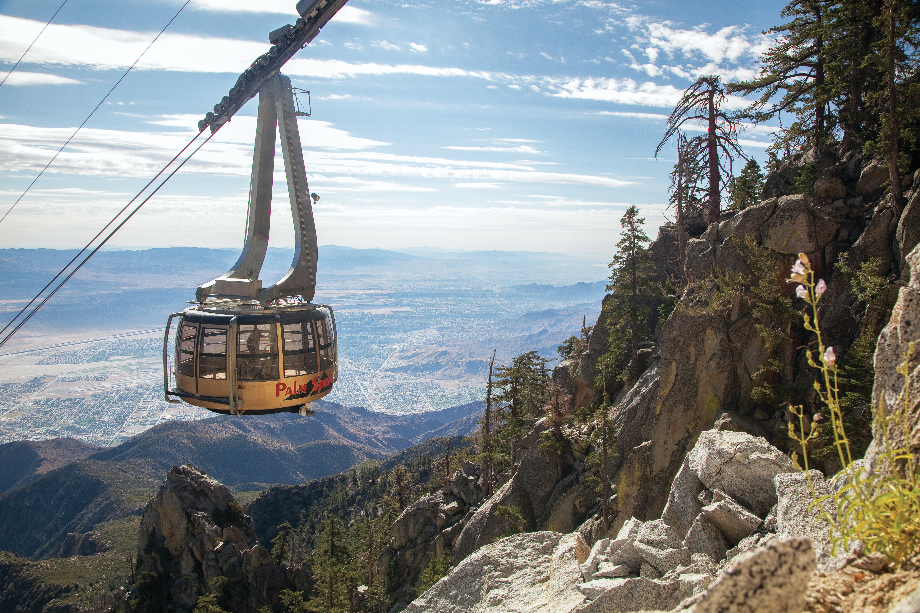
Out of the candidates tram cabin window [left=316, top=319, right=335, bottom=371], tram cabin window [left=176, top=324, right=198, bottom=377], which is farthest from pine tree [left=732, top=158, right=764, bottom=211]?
tram cabin window [left=176, top=324, right=198, bottom=377]

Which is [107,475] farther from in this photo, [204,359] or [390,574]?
[204,359]

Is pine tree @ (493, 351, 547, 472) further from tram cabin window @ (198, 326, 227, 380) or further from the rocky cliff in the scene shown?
the rocky cliff

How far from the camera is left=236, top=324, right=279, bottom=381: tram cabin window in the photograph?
11266mm

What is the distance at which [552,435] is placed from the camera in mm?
27531

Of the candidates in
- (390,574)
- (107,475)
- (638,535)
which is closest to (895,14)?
(638,535)

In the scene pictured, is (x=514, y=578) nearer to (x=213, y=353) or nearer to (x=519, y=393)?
(x=213, y=353)

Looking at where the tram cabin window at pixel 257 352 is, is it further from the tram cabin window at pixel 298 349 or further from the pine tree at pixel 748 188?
the pine tree at pixel 748 188

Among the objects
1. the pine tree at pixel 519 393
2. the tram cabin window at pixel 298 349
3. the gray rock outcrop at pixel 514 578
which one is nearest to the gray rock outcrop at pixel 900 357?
the gray rock outcrop at pixel 514 578

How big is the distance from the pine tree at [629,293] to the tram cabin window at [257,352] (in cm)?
1942

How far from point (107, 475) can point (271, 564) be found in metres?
128

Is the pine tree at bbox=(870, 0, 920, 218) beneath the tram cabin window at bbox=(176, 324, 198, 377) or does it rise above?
above

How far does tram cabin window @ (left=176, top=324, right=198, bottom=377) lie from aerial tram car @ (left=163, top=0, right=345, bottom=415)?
23 mm

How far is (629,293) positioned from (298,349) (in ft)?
70.9

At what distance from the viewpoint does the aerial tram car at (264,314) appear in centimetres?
1134
